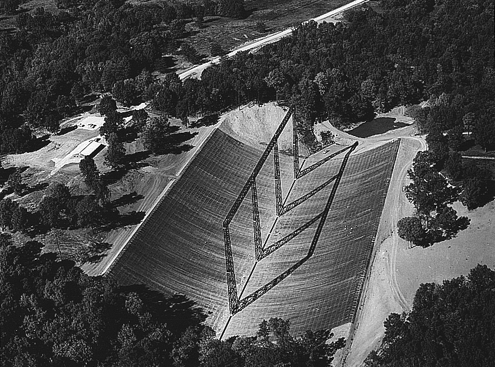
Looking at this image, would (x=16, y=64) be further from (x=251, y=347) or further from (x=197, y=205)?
(x=251, y=347)

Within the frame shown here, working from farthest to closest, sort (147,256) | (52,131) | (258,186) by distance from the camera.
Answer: (52,131) → (258,186) → (147,256)

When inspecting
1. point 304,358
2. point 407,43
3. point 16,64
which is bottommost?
point 304,358

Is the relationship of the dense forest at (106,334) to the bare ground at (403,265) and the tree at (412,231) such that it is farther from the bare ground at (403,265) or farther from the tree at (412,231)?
the tree at (412,231)

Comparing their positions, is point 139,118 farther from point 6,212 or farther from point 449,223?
point 449,223

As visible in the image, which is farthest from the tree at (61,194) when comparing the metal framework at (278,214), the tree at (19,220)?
the metal framework at (278,214)

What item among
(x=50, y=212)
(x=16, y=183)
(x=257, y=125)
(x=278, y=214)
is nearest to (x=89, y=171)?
(x=50, y=212)

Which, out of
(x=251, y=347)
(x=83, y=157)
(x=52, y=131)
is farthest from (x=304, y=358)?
(x=52, y=131)
